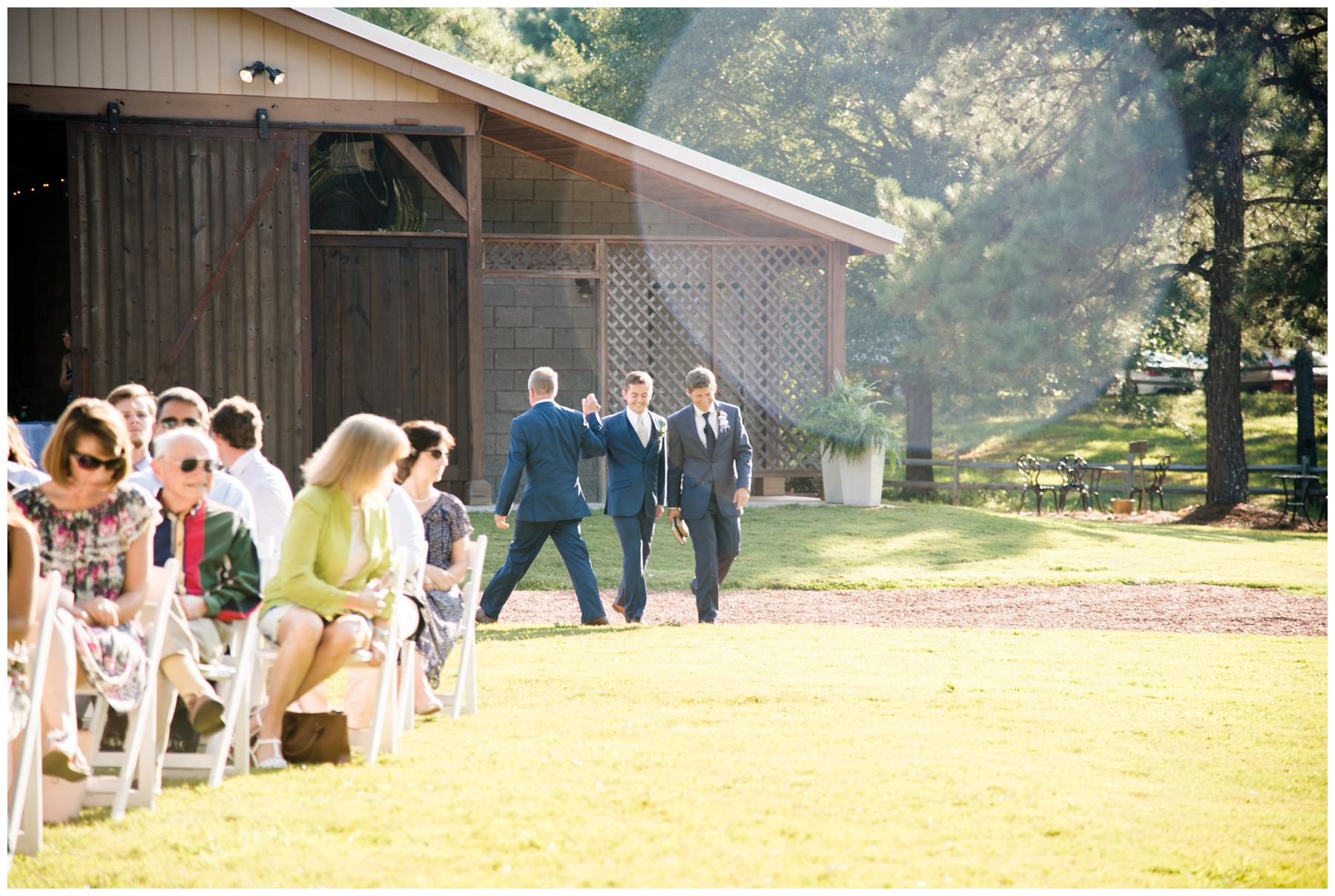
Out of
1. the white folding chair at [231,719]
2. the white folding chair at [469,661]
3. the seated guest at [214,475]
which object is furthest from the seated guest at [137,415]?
the white folding chair at [231,719]

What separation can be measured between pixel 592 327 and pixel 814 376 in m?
2.89

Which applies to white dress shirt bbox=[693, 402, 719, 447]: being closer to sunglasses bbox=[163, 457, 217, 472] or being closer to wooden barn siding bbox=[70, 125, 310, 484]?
sunglasses bbox=[163, 457, 217, 472]

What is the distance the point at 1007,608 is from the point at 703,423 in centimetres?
309

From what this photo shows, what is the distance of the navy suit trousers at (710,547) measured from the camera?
927 centimetres

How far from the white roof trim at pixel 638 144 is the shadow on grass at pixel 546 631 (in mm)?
6508

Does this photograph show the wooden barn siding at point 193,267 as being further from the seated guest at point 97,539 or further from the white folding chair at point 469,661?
the seated guest at point 97,539

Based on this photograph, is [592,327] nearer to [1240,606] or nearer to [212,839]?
[1240,606]

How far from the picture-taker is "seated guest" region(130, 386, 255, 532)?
536 centimetres

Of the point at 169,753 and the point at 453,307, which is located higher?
the point at 453,307

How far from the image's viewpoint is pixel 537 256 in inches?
667

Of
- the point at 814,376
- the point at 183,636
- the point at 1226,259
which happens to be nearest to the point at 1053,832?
the point at 183,636

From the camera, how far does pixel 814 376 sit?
1670 centimetres

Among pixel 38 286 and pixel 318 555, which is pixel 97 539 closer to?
pixel 318 555

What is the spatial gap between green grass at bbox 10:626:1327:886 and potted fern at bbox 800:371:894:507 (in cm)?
832
